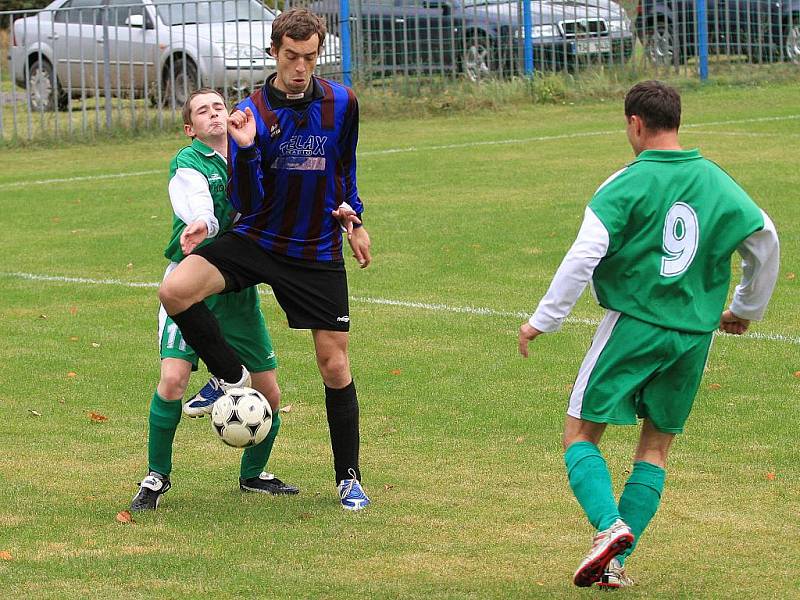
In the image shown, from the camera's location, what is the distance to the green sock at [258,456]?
6355 millimetres

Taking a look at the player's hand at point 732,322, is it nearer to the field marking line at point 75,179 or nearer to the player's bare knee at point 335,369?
the player's bare knee at point 335,369

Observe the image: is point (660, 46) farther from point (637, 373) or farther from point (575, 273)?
point (575, 273)

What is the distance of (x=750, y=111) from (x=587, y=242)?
17.8m

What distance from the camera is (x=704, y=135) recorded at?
62.5 feet

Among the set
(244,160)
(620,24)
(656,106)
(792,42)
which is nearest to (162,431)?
(244,160)

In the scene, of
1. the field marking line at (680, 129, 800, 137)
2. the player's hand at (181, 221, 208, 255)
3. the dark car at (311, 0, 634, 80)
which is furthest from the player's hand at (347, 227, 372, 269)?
the dark car at (311, 0, 634, 80)

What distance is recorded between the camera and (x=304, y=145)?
5.88 m

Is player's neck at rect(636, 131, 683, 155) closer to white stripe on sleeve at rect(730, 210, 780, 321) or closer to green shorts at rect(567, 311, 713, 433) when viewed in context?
white stripe on sleeve at rect(730, 210, 780, 321)

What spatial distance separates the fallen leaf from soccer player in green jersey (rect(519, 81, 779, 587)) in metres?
1.98

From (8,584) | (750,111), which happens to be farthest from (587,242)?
(750,111)

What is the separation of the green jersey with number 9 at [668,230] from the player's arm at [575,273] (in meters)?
0.04

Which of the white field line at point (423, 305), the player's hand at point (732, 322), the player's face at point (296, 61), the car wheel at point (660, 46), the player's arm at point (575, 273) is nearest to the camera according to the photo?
the player's arm at point (575, 273)

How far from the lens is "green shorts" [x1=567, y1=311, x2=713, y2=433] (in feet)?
15.8

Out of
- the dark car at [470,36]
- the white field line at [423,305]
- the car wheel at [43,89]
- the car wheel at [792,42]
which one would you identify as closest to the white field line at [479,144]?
Answer: the car wheel at [43,89]
